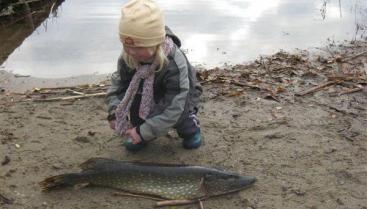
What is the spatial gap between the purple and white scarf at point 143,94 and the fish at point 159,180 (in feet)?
1.55

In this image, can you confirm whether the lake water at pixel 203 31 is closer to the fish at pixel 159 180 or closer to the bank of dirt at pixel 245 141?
the bank of dirt at pixel 245 141

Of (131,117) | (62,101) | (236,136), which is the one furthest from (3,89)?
(236,136)

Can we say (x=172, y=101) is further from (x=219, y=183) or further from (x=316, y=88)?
(x=316, y=88)

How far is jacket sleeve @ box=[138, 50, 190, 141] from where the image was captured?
172 inches

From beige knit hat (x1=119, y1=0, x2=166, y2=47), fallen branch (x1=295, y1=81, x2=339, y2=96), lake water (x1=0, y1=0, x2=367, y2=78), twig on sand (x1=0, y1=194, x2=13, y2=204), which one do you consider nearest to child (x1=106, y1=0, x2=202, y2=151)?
beige knit hat (x1=119, y1=0, x2=166, y2=47)

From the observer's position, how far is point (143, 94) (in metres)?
4.48

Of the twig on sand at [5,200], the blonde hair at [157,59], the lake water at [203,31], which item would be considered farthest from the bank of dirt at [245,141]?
the lake water at [203,31]

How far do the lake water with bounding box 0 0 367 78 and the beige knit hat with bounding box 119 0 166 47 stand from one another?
11.7ft

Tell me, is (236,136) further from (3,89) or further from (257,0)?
(257,0)

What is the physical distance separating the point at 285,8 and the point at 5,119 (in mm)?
6787

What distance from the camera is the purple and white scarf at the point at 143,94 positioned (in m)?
4.38

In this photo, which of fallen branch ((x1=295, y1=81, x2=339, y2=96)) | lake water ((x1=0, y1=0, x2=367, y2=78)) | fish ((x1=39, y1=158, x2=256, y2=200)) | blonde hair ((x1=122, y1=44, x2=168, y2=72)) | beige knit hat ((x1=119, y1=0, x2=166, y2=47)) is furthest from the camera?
lake water ((x1=0, y1=0, x2=367, y2=78))

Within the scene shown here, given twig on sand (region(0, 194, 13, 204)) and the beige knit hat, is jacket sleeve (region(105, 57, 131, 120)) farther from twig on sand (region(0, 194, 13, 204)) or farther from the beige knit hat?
twig on sand (region(0, 194, 13, 204))

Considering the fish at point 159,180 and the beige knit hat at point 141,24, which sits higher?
the beige knit hat at point 141,24
